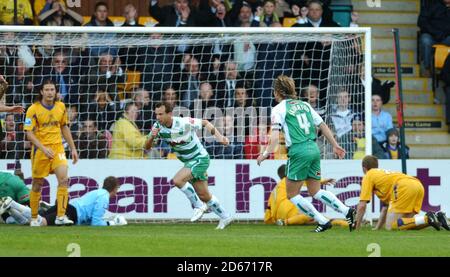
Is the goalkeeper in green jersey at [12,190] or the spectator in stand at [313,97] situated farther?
the spectator in stand at [313,97]

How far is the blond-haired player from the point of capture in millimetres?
17766

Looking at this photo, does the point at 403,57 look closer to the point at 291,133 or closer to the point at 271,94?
the point at 271,94

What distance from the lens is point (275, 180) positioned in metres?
20.2

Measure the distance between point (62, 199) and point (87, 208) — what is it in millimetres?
667

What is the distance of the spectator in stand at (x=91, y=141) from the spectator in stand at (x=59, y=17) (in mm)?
2370

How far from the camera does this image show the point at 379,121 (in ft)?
73.1

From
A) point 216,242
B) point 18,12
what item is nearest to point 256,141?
point 18,12

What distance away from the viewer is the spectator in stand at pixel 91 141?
20.7 meters

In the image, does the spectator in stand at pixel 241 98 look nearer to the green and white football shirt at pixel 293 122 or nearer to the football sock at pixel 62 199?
the football sock at pixel 62 199

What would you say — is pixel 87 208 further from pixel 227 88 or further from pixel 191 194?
pixel 227 88

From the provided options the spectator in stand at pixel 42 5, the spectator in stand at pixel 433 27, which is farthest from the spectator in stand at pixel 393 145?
the spectator in stand at pixel 42 5
